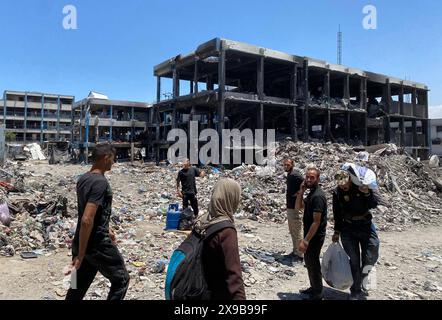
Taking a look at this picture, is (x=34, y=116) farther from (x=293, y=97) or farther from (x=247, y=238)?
(x=247, y=238)

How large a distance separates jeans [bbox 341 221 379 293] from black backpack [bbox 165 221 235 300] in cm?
248

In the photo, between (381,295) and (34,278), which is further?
(34,278)

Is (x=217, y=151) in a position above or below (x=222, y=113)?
below

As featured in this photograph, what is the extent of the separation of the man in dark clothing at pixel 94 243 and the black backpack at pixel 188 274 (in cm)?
103

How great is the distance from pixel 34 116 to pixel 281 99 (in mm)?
51968

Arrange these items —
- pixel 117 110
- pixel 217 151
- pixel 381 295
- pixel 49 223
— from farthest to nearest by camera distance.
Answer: pixel 117 110 → pixel 217 151 → pixel 49 223 → pixel 381 295

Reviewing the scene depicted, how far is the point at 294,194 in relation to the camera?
18.7ft

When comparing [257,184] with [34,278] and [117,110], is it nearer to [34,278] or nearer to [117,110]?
[34,278]

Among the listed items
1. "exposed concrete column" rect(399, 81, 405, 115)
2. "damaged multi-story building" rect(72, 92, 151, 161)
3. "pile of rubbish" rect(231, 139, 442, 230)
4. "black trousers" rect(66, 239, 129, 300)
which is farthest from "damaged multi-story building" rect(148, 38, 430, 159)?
"black trousers" rect(66, 239, 129, 300)

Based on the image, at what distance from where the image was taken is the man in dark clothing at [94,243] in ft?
8.86

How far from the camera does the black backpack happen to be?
76.0 inches
